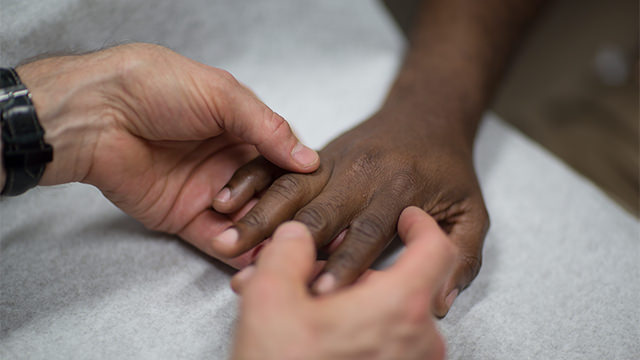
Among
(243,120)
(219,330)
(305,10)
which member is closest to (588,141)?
(305,10)

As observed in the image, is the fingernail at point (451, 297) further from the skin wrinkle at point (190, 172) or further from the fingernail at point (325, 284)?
the skin wrinkle at point (190, 172)

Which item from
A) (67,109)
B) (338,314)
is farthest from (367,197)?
(67,109)

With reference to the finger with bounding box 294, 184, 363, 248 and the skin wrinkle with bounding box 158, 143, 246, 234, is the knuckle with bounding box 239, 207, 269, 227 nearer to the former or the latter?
the finger with bounding box 294, 184, 363, 248

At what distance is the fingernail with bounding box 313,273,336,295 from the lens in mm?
642

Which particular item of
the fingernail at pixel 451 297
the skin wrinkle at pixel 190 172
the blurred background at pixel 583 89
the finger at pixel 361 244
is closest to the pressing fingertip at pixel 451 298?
the fingernail at pixel 451 297

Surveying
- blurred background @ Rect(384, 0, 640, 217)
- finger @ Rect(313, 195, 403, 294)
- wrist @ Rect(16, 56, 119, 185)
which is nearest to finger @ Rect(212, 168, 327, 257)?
finger @ Rect(313, 195, 403, 294)

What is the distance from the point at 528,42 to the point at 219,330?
1.49m

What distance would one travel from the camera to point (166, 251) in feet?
3.02

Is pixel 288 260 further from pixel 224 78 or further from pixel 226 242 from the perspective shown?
pixel 224 78

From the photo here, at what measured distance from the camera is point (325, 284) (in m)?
0.65

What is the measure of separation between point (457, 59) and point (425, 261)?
2.62 feet

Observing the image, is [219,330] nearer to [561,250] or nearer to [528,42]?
[561,250]

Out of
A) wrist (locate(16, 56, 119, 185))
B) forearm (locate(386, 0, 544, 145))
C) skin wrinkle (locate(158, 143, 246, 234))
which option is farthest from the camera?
forearm (locate(386, 0, 544, 145))

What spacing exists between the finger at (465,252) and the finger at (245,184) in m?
0.37
